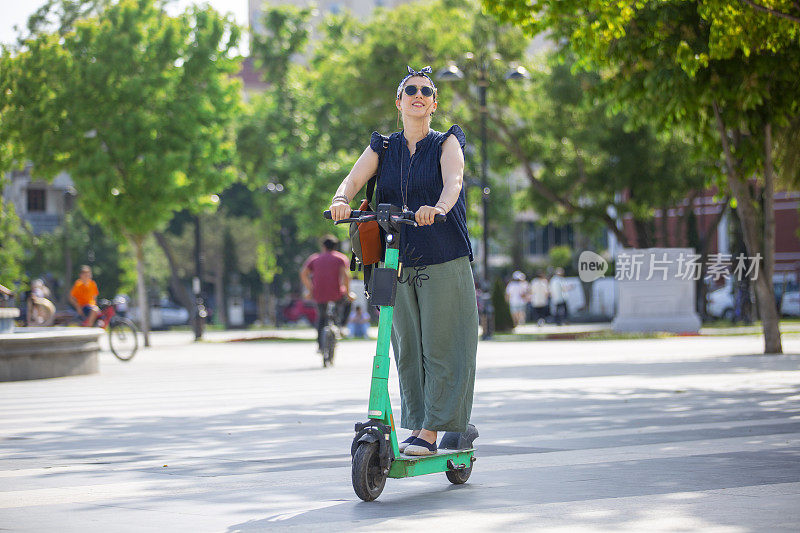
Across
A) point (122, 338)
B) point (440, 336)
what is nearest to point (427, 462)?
point (440, 336)

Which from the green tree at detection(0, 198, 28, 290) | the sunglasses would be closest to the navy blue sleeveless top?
the sunglasses

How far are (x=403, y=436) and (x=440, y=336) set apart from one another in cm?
262

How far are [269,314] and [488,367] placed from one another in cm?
4699

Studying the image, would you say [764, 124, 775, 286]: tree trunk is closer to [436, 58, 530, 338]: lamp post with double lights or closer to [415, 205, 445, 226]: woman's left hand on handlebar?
[436, 58, 530, 338]: lamp post with double lights

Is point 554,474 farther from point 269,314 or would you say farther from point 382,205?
point 269,314

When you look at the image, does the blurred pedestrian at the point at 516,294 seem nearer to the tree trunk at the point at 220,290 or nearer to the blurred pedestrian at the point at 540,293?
the blurred pedestrian at the point at 540,293

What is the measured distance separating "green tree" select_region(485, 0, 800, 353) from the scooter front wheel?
8.41m

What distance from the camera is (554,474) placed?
6.87 m

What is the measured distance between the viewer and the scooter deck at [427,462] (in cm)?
594

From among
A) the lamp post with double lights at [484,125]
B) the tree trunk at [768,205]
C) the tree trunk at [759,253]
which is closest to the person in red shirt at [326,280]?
the tree trunk at [759,253]

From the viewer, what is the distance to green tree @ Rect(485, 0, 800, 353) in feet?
46.4

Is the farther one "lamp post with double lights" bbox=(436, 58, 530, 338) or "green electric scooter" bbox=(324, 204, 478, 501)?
"lamp post with double lights" bbox=(436, 58, 530, 338)

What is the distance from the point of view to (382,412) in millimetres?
5867

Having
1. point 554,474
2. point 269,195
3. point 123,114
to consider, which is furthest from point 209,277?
point 554,474
